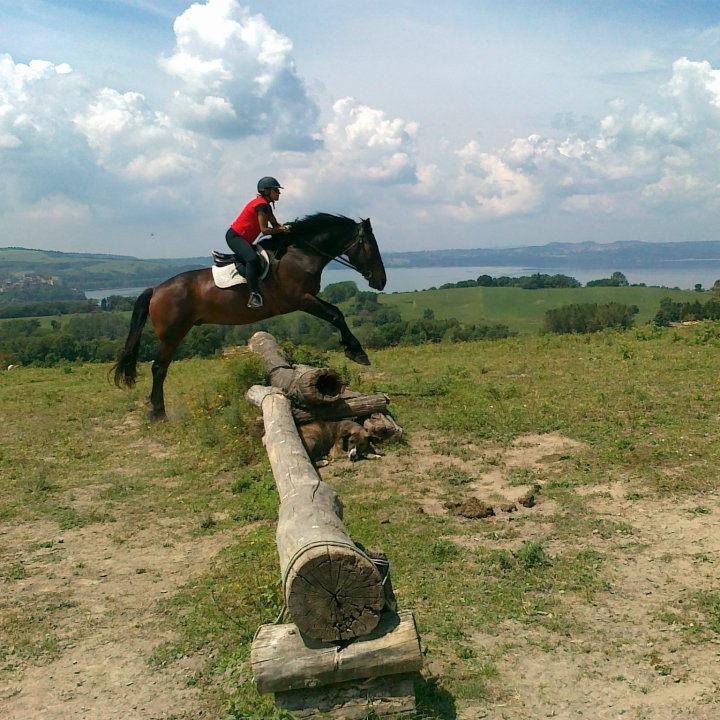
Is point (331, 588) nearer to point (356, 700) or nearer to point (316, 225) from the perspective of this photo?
point (356, 700)

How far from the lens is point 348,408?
908 centimetres

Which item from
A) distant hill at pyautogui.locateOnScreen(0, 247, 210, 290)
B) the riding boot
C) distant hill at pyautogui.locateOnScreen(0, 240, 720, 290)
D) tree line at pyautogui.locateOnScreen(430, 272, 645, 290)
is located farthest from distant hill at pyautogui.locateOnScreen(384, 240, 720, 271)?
the riding boot

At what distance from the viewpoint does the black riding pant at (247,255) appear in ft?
27.4

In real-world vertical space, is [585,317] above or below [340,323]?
below

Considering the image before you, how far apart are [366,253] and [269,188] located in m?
1.57

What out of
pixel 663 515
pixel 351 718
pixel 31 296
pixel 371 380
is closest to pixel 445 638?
pixel 351 718

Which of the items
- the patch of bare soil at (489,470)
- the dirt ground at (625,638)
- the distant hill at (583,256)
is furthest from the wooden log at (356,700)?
the distant hill at (583,256)

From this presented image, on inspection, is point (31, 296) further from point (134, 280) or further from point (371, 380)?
point (371, 380)

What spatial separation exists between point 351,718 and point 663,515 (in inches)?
157

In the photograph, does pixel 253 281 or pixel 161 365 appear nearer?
pixel 253 281

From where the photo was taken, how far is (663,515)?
19.7 feet

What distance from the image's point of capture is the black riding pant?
8.34 metres

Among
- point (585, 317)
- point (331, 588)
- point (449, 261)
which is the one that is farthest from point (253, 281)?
point (449, 261)

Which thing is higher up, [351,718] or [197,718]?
[351,718]
